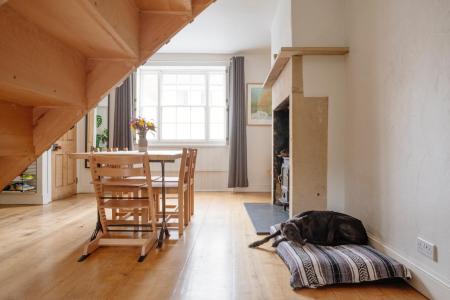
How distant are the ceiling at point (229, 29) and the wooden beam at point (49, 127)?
3.46 metres

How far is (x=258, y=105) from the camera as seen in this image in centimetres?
602

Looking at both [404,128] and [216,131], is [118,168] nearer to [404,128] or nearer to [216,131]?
[404,128]

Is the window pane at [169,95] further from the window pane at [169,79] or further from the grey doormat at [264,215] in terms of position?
the grey doormat at [264,215]

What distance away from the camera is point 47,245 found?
107 inches

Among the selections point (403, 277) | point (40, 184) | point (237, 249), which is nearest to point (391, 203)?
point (403, 277)

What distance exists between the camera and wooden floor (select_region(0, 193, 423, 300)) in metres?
1.83

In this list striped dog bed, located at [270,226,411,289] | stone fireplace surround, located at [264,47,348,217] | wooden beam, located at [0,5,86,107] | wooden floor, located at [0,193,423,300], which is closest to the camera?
wooden beam, located at [0,5,86,107]

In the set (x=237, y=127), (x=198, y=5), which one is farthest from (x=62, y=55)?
(x=237, y=127)

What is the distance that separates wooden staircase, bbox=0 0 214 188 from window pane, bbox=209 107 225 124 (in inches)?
193

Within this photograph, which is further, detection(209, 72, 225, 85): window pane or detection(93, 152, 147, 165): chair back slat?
detection(209, 72, 225, 85): window pane

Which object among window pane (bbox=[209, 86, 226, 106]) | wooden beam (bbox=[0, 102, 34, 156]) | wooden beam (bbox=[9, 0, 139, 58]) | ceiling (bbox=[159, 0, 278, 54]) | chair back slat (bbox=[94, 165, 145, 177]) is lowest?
chair back slat (bbox=[94, 165, 145, 177])

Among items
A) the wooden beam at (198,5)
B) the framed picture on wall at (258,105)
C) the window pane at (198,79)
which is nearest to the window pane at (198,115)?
the window pane at (198,79)

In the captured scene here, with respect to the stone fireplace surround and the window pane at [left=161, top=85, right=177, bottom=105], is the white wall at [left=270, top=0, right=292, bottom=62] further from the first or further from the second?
the window pane at [left=161, top=85, right=177, bottom=105]

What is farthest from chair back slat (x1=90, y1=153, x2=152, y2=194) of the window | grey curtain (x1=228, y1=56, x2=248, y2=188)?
the window
